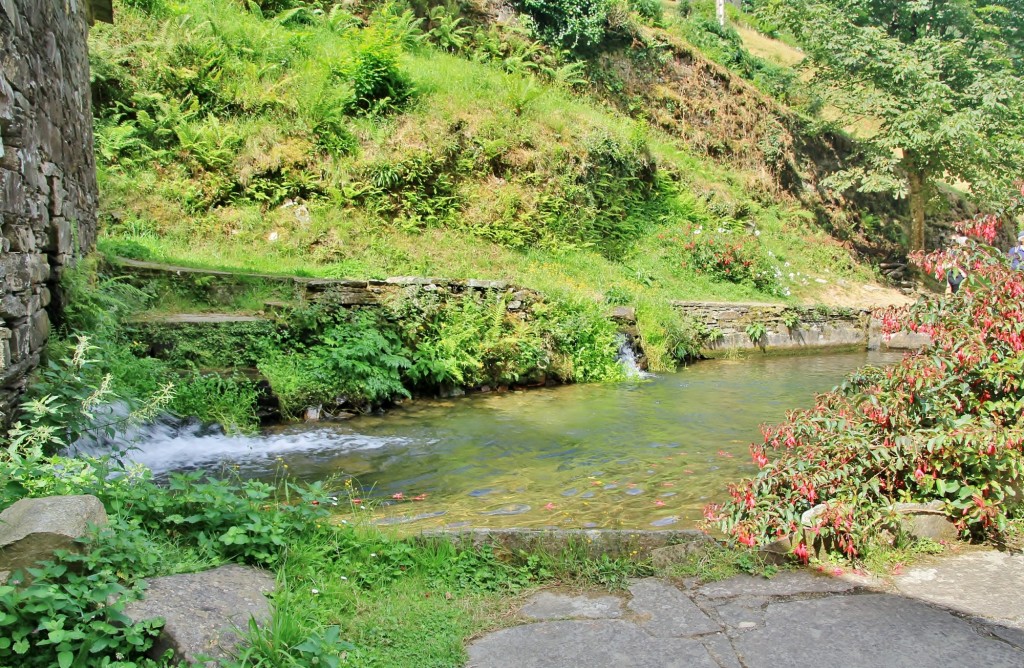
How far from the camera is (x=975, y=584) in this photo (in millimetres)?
3506

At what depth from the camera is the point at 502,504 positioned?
18.1 feet

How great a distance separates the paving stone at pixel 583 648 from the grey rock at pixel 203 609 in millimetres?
904

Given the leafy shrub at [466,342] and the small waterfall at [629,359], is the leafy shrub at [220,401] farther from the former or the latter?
the small waterfall at [629,359]

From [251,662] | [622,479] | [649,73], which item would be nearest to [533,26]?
[649,73]

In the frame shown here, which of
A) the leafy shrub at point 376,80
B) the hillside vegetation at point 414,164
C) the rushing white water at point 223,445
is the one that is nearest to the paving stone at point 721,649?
the rushing white water at point 223,445

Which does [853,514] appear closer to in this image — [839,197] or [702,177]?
[702,177]

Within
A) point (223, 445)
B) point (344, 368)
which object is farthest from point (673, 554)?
point (344, 368)

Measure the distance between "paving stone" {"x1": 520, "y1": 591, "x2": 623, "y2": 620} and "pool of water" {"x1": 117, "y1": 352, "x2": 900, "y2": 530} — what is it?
149cm

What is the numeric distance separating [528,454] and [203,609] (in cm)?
450

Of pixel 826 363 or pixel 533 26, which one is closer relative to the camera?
pixel 826 363

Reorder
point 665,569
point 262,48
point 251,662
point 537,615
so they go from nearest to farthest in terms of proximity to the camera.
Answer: point 251,662, point 537,615, point 665,569, point 262,48

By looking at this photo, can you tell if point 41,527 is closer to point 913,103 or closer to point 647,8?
point 913,103

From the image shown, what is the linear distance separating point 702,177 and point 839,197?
5.75 meters

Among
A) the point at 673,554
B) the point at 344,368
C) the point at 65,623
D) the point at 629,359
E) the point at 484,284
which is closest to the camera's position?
the point at 65,623
